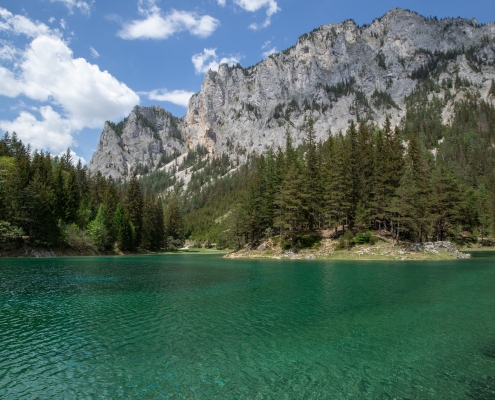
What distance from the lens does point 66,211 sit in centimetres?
8388

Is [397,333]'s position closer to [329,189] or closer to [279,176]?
[329,189]

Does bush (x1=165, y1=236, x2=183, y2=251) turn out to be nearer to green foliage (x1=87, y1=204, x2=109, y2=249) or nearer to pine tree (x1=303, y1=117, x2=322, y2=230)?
green foliage (x1=87, y1=204, x2=109, y2=249)

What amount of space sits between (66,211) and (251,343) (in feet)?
283

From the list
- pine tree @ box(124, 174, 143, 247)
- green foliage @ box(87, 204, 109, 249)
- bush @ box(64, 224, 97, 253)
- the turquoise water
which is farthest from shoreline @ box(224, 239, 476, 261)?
pine tree @ box(124, 174, 143, 247)

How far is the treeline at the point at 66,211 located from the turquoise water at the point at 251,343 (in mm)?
51712

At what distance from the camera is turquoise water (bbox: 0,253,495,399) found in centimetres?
986

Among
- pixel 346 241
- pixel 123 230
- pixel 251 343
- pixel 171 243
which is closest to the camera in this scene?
pixel 251 343

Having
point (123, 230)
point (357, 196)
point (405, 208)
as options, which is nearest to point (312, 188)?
point (357, 196)

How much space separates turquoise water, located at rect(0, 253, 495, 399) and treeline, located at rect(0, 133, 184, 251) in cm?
5171

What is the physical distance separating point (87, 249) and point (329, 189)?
64.4m

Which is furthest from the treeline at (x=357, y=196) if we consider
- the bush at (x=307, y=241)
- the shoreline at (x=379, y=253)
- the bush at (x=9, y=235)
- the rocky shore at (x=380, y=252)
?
the bush at (x=9, y=235)

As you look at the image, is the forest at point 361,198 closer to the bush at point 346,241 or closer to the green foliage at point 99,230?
the bush at point 346,241

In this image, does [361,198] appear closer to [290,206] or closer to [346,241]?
[346,241]

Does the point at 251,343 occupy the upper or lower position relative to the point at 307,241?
lower
